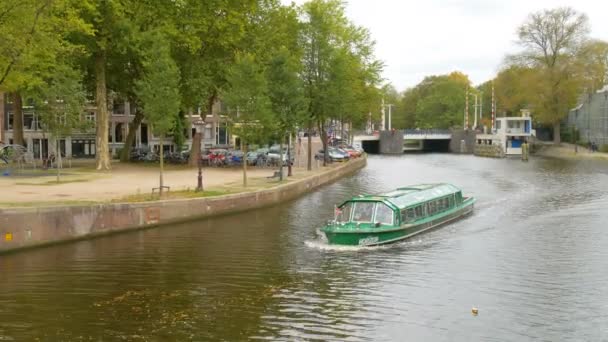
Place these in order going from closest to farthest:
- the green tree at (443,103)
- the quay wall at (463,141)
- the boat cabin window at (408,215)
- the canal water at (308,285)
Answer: the canal water at (308,285)
the boat cabin window at (408,215)
the quay wall at (463,141)
the green tree at (443,103)

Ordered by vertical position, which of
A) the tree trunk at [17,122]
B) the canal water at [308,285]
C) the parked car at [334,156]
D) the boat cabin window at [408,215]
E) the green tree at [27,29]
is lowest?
the canal water at [308,285]

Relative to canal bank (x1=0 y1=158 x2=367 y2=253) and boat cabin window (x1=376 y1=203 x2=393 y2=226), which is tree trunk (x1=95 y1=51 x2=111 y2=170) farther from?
boat cabin window (x1=376 y1=203 x2=393 y2=226)

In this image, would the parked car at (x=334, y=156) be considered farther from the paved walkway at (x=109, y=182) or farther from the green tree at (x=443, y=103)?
the green tree at (x=443, y=103)

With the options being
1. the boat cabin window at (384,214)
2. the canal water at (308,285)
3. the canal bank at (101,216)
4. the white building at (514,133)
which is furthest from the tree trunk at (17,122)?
the white building at (514,133)

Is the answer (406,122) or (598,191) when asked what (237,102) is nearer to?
(598,191)

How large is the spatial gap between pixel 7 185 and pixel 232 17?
1070 inches

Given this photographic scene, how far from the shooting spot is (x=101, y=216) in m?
33.8

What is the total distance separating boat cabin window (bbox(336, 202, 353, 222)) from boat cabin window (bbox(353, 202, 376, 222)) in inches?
10.1

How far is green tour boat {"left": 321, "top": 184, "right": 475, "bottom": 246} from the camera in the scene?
31.3 m

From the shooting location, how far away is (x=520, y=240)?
109 feet

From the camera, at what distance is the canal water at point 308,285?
19.3m

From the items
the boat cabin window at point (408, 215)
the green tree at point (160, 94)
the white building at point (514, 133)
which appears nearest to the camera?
the boat cabin window at point (408, 215)

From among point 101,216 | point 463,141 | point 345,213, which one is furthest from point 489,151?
point 101,216

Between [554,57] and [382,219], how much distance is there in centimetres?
9480
